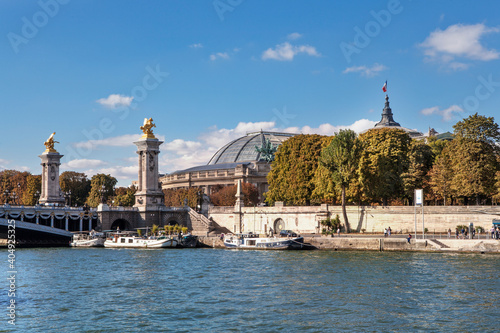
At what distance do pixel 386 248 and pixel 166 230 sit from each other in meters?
36.3

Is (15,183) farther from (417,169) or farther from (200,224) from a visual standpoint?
(417,169)

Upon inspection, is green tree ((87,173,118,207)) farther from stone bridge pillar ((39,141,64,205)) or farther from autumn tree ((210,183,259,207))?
autumn tree ((210,183,259,207))

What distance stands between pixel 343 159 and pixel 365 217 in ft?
29.3

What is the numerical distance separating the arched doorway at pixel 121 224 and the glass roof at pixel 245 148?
68301mm

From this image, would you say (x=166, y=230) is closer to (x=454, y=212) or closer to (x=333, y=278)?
(x=454, y=212)

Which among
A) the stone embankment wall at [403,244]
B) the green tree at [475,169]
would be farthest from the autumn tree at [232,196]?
the green tree at [475,169]

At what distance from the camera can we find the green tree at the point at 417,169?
257 feet

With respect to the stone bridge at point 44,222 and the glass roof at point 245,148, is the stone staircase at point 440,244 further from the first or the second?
the glass roof at point 245,148

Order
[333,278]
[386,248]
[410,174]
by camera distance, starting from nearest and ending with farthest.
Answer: [333,278]
[386,248]
[410,174]

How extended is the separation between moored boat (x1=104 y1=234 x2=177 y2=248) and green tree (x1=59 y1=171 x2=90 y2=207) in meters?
57.2

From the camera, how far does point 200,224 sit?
3799 inches

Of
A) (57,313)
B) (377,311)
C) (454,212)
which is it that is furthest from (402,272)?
(454,212)

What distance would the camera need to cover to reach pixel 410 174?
255 ft

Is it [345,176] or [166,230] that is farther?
[166,230]
